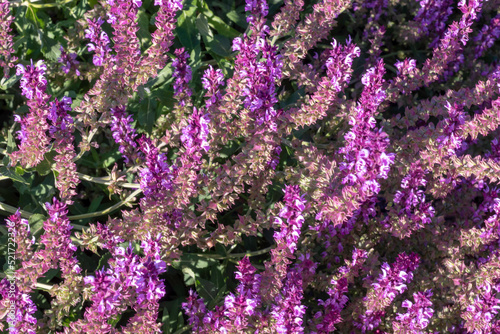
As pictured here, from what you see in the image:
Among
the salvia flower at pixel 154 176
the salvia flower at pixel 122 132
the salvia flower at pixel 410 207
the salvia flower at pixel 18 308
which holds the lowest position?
the salvia flower at pixel 18 308

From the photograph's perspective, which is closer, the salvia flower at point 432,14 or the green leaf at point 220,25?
the green leaf at point 220,25

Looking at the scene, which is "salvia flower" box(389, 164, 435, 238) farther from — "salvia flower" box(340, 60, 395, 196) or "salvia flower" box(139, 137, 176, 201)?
"salvia flower" box(139, 137, 176, 201)

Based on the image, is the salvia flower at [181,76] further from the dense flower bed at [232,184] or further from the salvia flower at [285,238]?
the salvia flower at [285,238]

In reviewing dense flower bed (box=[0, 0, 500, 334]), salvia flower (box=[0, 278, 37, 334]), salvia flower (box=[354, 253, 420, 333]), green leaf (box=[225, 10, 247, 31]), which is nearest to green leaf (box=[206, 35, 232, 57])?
dense flower bed (box=[0, 0, 500, 334])

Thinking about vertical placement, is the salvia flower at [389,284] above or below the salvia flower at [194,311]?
above

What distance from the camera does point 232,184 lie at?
87.7 inches

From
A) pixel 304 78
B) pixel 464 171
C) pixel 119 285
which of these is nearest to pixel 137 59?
pixel 304 78

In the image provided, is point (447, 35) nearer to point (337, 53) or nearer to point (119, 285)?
point (337, 53)

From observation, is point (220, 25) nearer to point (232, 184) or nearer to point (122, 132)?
point (122, 132)

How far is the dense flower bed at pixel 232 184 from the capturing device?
2021 millimetres

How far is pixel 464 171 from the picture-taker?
2229 millimetres

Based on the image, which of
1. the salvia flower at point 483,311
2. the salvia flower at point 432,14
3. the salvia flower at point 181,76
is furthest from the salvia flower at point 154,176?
the salvia flower at point 432,14

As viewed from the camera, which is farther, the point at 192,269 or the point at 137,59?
the point at 192,269

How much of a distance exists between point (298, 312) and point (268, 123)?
78 centimetres
